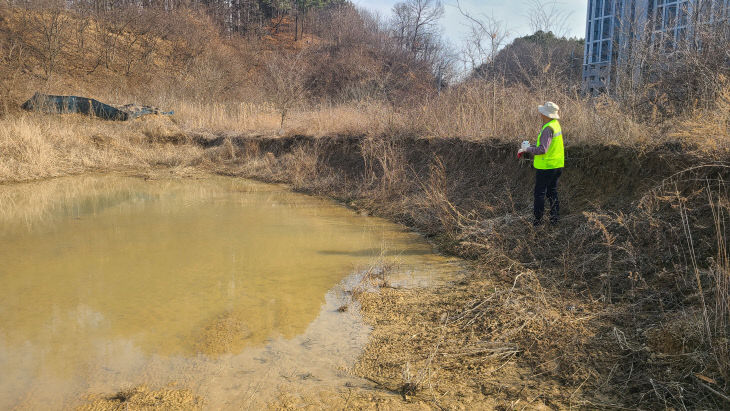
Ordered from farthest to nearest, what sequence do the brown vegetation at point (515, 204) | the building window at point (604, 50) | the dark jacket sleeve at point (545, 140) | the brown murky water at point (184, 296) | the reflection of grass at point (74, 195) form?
the building window at point (604, 50), the reflection of grass at point (74, 195), the dark jacket sleeve at point (545, 140), the brown murky water at point (184, 296), the brown vegetation at point (515, 204)

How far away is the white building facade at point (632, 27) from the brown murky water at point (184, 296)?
5.95 meters

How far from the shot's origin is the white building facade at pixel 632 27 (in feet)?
27.9

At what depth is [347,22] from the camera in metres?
48.2

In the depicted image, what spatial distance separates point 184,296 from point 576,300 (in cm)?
383

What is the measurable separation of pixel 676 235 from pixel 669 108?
11.7 ft

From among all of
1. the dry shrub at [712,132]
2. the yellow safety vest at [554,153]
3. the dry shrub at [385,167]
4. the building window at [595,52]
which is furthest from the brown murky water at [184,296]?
the building window at [595,52]

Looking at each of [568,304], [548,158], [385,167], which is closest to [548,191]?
[548,158]

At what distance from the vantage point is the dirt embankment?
3.19 meters

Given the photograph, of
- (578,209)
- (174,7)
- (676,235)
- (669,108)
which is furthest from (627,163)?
(174,7)

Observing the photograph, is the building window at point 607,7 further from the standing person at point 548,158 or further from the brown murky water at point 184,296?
the standing person at point 548,158

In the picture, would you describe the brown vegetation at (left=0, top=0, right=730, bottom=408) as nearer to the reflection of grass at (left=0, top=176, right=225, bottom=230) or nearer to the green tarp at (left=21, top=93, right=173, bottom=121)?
the green tarp at (left=21, top=93, right=173, bottom=121)

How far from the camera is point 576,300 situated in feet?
15.2

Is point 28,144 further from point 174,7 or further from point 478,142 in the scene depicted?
point 174,7

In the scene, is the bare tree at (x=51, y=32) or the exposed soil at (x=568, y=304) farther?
the bare tree at (x=51, y=32)
